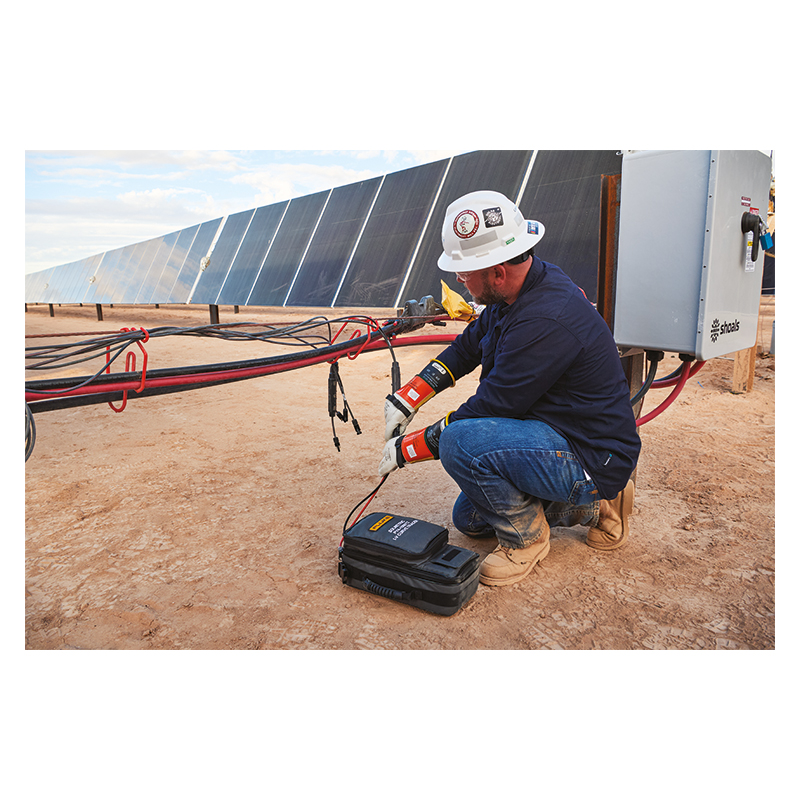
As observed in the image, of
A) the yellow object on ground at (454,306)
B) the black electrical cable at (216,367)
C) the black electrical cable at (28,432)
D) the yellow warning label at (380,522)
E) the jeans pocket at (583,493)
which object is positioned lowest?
the yellow warning label at (380,522)

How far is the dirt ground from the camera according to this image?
202 centimetres

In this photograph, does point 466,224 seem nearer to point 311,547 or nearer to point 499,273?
point 499,273

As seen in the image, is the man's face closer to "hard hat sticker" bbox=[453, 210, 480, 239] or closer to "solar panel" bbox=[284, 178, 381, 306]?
"hard hat sticker" bbox=[453, 210, 480, 239]

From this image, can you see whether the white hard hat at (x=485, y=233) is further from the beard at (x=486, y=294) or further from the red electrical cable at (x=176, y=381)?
the red electrical cable at (x=176, y=381)

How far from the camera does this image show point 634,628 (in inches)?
79.6

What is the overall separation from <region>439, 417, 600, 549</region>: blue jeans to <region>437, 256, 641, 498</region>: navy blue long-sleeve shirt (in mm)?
51

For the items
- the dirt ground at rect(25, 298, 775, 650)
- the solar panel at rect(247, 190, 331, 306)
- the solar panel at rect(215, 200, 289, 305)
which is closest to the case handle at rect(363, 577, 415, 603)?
the dirt ground at rect(25, 298, 775, 650)

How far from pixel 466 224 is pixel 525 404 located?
28.7 inches

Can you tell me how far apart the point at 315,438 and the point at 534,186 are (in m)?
3.17

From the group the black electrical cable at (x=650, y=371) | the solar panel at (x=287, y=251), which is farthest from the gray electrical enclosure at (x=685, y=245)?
the solar panel at (x=287, y=251)

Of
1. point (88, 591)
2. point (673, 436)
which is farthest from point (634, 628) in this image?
point (673, 436)

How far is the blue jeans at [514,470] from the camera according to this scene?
2172 mm

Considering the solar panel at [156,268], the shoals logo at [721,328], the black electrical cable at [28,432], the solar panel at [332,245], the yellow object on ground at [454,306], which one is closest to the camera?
the black electrical cable at [28,432]

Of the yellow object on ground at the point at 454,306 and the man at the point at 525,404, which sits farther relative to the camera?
the yellow object on ground at the point at 454,306
